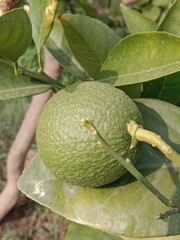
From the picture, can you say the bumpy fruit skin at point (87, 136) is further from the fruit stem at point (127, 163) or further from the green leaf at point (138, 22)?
the green leaf at point (138, 22)

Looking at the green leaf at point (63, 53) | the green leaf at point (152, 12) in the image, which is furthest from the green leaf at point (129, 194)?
the green leaf at point (152, 12)

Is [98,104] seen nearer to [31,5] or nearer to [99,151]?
[99,151]

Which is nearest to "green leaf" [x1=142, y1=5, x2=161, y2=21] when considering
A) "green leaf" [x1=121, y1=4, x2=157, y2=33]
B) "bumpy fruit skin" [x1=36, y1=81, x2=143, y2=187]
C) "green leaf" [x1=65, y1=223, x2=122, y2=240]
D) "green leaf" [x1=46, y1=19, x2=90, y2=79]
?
"green leaf" [x1=121, y1=4, x2=157, y2=33]

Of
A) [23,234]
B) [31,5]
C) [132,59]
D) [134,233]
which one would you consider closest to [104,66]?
[132,59]

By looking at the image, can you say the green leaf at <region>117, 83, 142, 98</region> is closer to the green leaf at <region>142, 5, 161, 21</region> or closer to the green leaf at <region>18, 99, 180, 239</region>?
the green leaf at <region>18, 99, 180, 239</region>

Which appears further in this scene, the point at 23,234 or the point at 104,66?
the point at 23,234

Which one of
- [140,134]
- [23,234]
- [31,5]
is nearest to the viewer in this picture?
[140,134]

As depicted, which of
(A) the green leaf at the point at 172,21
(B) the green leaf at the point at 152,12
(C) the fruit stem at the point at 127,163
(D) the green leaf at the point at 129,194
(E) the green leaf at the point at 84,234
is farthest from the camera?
(B) the green leaf at the point at 152,12
